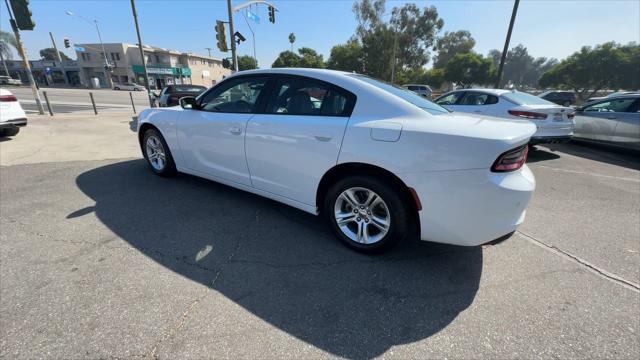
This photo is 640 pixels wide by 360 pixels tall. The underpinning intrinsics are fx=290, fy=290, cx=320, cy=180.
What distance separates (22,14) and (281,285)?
13839 millimetres

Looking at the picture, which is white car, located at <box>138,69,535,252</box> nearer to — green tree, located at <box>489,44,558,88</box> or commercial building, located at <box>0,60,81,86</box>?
commercial building, located at <box>0,60,81,86</box>

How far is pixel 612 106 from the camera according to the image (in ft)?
23.1

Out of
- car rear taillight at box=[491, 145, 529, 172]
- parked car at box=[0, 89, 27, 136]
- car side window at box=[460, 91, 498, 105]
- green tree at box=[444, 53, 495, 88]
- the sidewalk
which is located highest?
green tree at box=[444, 53, 495, 88]

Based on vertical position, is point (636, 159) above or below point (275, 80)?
below

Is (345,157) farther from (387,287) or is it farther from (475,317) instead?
(475,317)

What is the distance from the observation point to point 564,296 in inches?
87.0

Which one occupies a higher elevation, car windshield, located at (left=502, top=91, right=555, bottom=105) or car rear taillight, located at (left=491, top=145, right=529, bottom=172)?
car windshield, located at (left=502, top=91, right=555, bottom=105)

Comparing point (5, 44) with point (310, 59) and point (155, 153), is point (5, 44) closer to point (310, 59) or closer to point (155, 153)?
point (310, 59)

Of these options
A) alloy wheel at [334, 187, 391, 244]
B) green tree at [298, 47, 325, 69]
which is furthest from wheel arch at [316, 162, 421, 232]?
green tree at [298, 47, 325, 69]

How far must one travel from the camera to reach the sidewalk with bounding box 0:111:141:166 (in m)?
5.72

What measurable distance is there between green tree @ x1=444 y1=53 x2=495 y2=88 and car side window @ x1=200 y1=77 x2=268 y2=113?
49.8 meters

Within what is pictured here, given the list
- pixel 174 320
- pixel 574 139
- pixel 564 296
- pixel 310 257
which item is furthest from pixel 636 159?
pixel 174 320

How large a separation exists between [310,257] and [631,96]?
872 centimetres

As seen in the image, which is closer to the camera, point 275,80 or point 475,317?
point 475,317
